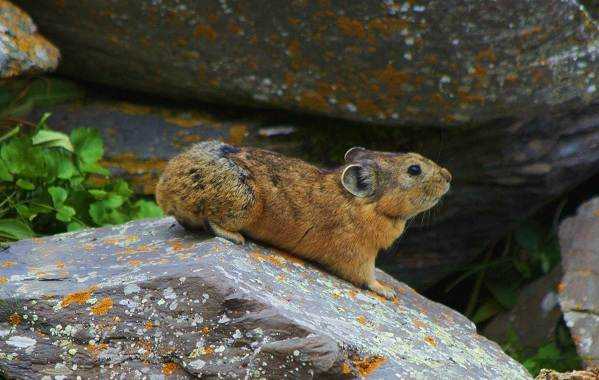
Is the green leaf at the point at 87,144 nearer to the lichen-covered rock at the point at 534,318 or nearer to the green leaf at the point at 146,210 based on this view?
the green leaf at the point at 146,210

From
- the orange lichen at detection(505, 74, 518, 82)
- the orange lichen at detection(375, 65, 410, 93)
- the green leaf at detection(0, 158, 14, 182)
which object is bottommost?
the green leaf at detection(0, 158, 14, 182)

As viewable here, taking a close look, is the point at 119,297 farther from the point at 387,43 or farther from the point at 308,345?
the point at 387,43

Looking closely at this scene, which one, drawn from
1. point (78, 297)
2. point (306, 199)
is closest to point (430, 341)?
point (306, 199)

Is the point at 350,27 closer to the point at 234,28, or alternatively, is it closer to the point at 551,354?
the point at 234,28

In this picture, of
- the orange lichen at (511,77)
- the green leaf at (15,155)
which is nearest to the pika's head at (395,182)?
the orange lichen at (511,77)

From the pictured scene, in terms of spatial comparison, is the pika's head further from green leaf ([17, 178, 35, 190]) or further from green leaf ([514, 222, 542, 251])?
green leaf ([514, 222, 542, 251])

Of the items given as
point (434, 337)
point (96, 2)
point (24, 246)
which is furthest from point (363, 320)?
point (96, 2)

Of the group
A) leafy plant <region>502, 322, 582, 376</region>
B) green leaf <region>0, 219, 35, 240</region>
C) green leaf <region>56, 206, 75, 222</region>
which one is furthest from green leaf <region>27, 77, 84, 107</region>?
leafy plant <region>502, 322, 582, 376</region>
